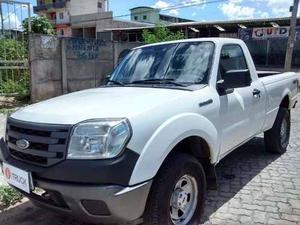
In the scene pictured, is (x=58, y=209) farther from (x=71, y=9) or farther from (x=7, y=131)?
(x=71, y=9)

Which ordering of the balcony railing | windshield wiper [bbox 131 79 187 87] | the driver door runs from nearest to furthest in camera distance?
windshield wiper [bbox 131 79 187 87] → the driver door → the balcony railing

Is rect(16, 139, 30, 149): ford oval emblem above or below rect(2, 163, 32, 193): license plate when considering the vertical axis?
above

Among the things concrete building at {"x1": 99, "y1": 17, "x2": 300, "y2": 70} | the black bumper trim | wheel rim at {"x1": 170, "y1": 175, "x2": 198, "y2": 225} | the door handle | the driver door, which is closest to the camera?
the black bumper trim

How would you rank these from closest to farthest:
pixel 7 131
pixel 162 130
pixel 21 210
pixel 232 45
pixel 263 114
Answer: pixel 162 130, pixel 7 131, pixel 21 210, pixel 232 45, pixel 263 114

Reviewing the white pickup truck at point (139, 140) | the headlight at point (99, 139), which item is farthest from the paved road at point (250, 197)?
the headlight at point (99, 139)

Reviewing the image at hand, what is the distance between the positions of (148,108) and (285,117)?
383cm

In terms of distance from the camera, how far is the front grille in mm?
2656

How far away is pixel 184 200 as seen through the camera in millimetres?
3301

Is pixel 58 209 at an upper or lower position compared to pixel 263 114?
lower

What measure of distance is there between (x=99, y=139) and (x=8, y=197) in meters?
2.14

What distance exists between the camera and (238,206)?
4.00 m

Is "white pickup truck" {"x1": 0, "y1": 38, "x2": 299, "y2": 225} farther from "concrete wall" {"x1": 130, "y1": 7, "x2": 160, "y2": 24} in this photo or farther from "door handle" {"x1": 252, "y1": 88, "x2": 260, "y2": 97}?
"concrete wall" {"x1": 130, "y1": 7, "x2": 160, "y2": 24}

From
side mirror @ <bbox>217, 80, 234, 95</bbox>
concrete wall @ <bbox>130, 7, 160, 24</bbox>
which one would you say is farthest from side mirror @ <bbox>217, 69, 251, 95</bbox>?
concrete wall @ <bbox>130, 7, 160, 24</bbox>

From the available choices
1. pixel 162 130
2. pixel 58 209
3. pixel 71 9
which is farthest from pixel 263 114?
pixel 71 9
